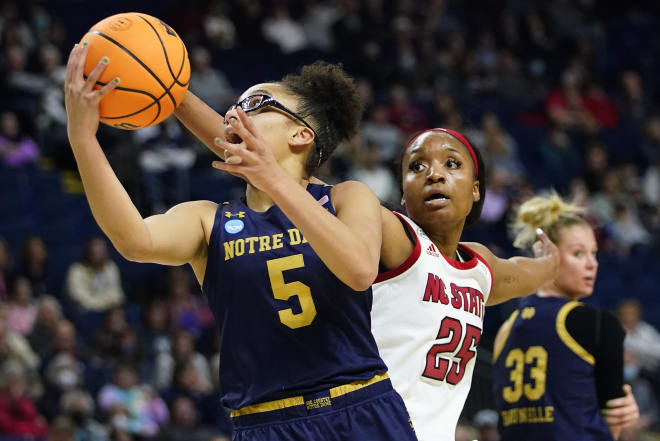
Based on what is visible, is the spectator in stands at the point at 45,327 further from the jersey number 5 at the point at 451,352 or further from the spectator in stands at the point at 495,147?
the spectator in stands at the point at 495,147

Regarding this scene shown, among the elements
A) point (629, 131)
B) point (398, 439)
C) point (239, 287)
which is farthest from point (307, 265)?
point (629, 131)

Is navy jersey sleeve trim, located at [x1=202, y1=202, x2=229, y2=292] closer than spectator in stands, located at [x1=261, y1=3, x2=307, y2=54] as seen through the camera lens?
Yes

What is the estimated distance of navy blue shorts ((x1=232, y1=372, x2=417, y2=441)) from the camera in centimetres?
291

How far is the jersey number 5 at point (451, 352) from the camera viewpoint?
349 centimetres

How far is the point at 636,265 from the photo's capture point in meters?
12.4

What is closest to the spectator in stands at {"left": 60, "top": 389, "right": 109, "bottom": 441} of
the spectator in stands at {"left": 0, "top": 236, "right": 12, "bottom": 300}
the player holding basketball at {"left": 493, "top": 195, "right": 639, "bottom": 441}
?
the spectator in stands at {"left": 0, "top": 236, "right": 12, "bottom": 300}

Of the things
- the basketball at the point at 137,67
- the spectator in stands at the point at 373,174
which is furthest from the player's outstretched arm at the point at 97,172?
the spectator in stands at the point at 373,174


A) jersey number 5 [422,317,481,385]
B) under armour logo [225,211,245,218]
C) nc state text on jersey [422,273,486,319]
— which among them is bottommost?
jersey number 5 [422,317,481,385]

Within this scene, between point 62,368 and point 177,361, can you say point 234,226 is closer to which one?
point 62,368

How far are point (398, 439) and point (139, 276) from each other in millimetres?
7594

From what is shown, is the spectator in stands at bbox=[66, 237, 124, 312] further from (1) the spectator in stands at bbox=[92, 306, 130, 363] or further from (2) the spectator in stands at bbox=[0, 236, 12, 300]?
(2) the spectator in stands at bbox=[0, 236, 12, 300]

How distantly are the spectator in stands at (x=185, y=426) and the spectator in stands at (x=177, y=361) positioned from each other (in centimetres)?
33

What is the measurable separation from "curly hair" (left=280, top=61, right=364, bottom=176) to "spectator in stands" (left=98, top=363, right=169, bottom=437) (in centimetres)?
536

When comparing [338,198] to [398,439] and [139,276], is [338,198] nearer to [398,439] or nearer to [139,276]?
[398,439]
